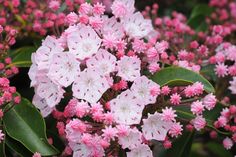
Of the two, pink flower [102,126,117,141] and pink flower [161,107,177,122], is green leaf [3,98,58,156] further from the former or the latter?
pink flower [161,107,177,122]

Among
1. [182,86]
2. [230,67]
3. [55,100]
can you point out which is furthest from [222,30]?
[55,100]

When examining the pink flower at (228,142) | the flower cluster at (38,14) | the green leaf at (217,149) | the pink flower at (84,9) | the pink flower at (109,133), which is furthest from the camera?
the green leaf at (217,149)

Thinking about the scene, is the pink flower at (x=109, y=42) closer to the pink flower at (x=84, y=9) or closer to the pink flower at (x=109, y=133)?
the pink flower at (x=84, y=9)

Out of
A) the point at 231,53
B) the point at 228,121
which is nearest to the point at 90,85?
the point at 228,121

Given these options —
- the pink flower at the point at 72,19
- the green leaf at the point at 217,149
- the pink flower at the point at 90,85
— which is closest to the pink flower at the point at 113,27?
the pink flower at the point at 72,19

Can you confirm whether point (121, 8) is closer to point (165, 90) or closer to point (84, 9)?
point (84, 9)

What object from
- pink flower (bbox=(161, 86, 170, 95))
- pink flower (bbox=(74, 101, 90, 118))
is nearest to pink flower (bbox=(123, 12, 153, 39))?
pink flower (bbox=(161, 86, 170, 95))

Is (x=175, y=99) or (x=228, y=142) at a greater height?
(x=175, y=99)
